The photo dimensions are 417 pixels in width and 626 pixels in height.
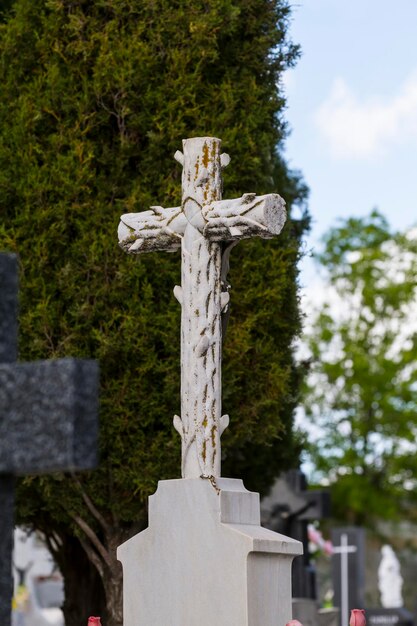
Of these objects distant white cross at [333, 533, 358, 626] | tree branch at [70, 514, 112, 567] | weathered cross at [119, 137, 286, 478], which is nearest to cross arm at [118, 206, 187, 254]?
weathered cross at [119, 137, 286, 478]

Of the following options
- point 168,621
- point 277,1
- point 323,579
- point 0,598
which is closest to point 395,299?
point 323,579

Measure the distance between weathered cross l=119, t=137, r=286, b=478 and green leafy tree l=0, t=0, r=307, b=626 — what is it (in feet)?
13.3

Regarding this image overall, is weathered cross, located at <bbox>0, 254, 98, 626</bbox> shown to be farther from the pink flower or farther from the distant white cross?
the distant white cross

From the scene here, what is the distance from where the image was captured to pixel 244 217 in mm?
8492

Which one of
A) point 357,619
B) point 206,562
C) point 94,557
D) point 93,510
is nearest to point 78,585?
point 94,557

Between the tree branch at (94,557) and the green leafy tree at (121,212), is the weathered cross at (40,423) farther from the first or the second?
the tree branch at (94,557)

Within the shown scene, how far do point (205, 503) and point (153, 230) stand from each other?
1.85 meters

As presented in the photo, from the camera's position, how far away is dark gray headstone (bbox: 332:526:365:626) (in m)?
22.0

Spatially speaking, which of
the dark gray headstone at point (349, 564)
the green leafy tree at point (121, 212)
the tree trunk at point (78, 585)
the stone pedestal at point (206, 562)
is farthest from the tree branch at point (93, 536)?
the dark gray headstone at point (349, 564)

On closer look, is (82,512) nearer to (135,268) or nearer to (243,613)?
(135,268)

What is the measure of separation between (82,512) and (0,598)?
9.83 meters

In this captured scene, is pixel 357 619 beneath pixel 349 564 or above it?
beneath

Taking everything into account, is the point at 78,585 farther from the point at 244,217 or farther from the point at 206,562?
the point at 244,217

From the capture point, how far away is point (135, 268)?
1295cm
